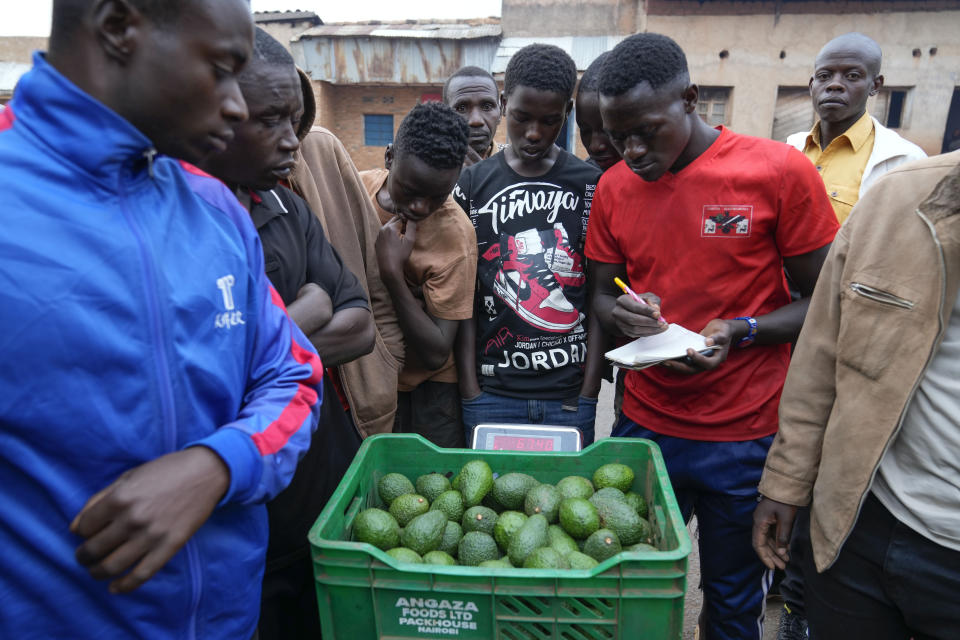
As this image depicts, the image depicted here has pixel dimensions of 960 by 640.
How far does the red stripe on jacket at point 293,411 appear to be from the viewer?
110 centimetres

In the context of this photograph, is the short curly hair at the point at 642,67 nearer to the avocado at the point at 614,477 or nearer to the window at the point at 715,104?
the avocado at the point at 614,477

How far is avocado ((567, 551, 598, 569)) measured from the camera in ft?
4.78

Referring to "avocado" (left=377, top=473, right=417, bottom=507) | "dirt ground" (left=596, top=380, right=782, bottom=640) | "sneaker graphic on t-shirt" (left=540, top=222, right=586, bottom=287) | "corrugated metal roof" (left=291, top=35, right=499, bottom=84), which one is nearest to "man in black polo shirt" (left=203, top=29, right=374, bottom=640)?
"avocado" (left=377, top=473, right=417, bottom=507)

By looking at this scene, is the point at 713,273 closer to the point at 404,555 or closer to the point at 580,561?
the point at 580,561

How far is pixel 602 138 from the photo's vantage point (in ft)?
9.20

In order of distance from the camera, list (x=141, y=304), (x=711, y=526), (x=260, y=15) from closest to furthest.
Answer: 1. (x=141, y=304)
2. (x=711, y=526)
3. (x=260, y=15)

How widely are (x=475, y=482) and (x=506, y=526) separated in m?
0.17

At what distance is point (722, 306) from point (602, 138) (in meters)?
1.13

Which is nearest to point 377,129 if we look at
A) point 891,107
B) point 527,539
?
point 891,107

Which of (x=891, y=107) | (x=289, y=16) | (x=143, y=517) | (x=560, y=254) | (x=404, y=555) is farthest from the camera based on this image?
(x=289, y=16)

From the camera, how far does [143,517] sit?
89 centimetres

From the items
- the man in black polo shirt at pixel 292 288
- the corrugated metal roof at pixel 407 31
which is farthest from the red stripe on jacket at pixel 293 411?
the corrugated metal roof at pixel 407 31

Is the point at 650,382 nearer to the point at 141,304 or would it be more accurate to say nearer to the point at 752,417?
the point at 752,417

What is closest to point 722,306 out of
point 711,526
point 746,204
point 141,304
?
point 746,204
